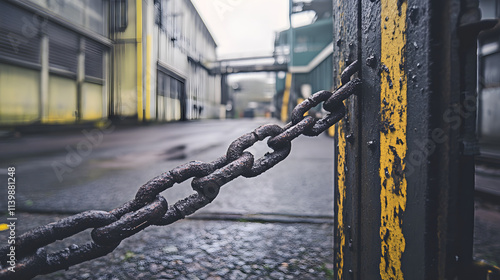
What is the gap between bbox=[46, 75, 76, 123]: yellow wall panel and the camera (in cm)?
726

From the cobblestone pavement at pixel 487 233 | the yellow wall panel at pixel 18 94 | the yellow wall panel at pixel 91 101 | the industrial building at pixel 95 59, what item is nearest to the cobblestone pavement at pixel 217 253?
the cobblestone pavement at pixel 487 233

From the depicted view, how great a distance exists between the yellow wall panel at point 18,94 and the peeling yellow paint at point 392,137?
7.58m

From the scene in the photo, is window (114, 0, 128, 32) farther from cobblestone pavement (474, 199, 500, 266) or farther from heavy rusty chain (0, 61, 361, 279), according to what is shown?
cobblestone pavement (474, 199, 500, 266)

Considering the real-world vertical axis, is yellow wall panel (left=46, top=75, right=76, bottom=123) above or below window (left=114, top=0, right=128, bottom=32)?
A: below

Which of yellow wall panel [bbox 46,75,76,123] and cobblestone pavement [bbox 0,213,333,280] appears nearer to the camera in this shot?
cobblestone pavement [bbox 0,213,333,280]

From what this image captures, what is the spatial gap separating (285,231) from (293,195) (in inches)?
27.2

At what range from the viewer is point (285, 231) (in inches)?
58.8

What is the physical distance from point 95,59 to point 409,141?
1043 centimetres

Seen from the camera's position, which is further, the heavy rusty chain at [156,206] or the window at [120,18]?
the window at [120,18]

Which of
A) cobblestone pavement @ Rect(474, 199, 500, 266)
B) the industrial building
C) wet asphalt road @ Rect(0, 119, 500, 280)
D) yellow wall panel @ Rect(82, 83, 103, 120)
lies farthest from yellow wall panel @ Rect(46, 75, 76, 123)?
cobblestone pavement @ Rect(474, 199, 500, 266)

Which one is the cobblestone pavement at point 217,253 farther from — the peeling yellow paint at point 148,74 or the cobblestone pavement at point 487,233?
the peeling yellow paint at point 148,74

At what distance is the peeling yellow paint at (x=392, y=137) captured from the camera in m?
0.60

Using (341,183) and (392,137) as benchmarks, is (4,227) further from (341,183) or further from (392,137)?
(392,137)

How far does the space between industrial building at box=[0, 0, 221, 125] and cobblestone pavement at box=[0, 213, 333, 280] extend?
6.50 meters
